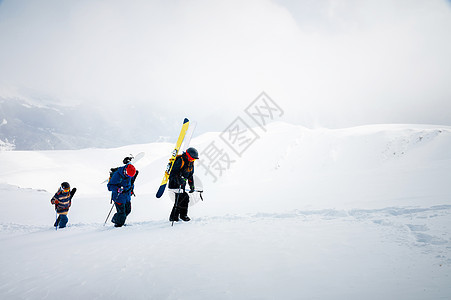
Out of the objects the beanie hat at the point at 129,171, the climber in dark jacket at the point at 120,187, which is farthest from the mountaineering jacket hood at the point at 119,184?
the beanie hat at the point at 129,171

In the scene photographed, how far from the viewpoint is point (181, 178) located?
7059mm

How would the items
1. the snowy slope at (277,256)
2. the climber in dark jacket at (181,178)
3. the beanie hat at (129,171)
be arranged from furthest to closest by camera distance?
the beanie hat at (129,171) < the climber in dark jacket at (181,178) < the snowy slope at (277,256)

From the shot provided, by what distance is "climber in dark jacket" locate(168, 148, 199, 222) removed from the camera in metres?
6.98

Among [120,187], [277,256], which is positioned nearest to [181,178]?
[120,187]

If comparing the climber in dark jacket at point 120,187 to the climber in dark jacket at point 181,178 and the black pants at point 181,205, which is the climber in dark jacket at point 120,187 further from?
the black pants at point 181,205

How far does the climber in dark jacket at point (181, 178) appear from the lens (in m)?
6.98

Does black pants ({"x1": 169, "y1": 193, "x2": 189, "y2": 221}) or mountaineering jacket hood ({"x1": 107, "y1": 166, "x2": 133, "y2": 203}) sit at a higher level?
mountaineering jacket hood ({"x1": 107, "y1": 166, "x2": 133, "y2": 203})

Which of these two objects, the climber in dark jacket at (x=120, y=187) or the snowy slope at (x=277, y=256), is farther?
the climber in dark jacket at (x=120, y=187)

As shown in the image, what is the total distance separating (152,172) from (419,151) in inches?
1366

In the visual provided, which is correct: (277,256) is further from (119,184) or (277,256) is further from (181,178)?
(119,184)

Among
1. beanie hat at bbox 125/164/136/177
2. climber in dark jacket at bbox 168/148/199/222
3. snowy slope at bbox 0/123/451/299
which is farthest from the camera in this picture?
beanie hat at bbox 125/164/136/177

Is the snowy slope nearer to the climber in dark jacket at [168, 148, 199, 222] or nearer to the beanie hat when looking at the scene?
the climber in dark jacket at [168, 148, 199, 222]

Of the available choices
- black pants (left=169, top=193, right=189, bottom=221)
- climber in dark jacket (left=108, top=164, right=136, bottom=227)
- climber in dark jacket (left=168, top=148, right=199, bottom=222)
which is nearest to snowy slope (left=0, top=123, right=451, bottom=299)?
black pants (left=169, top=193, right=189, bottom=221)

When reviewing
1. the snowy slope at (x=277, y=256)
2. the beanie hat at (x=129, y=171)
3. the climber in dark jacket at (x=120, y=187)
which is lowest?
the snowy slope at (x=277, y=256)
